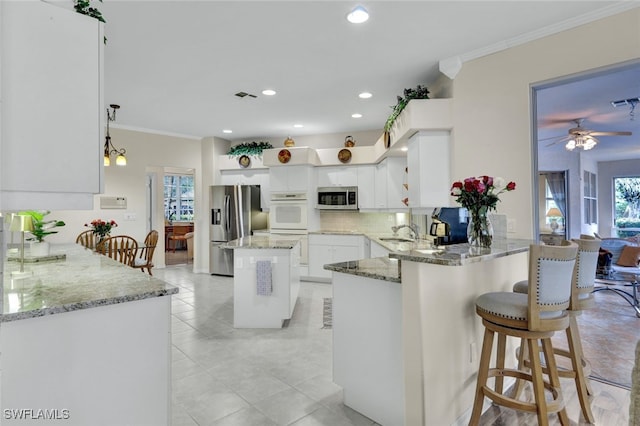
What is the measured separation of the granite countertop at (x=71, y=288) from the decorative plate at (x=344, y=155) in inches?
165

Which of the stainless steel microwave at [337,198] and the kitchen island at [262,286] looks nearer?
the kitchen island at [262,286]

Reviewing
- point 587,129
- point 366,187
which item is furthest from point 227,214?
point 587,129

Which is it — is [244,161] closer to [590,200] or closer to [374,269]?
[374,269]

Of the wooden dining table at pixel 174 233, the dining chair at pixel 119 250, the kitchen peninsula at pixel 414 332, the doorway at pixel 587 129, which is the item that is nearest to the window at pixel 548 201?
the doorway at pixel 587 129

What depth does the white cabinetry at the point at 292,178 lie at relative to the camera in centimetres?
588

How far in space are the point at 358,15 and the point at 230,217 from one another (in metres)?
4.67

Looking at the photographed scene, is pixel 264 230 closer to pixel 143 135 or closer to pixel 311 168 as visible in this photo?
pixel 311 168

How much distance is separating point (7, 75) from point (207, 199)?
5572 millimetres

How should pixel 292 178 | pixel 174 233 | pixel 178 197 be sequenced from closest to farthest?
pixel 292 178 → pixel 174 233 → pixel 178 197

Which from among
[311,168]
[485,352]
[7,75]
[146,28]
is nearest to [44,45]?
[7,75]

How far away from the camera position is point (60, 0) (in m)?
1.33

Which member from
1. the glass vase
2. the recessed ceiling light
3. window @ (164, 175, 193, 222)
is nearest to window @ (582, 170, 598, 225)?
the glass vase

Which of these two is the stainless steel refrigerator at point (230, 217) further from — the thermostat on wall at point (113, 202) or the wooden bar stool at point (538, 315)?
the wooden bar stool at point (538, 315)

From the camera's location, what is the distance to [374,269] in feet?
6.86
